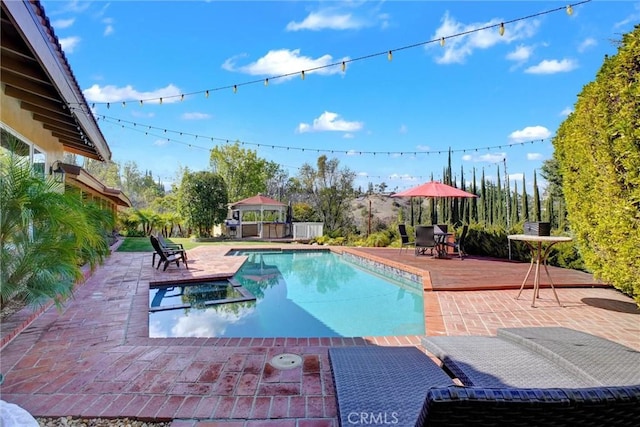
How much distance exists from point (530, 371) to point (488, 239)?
871 cm

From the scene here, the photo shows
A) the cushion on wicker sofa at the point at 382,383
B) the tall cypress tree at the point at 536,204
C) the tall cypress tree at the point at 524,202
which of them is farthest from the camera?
the tall cypress tree at the point at 524,202

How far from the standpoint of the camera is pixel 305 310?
5895 millimetres

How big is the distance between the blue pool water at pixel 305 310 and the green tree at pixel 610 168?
2.55m

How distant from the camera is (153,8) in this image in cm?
759

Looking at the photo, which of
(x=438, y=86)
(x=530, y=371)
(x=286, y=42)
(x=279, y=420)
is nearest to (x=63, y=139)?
(x=286, y=42)

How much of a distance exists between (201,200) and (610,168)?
1762 centimetres

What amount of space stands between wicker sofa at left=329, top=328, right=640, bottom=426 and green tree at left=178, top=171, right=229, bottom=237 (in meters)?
17.2

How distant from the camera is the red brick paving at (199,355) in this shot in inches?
92.7

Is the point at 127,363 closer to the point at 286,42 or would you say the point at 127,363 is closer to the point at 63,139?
the point at 63,139

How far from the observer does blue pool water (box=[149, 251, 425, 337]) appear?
4762 mm

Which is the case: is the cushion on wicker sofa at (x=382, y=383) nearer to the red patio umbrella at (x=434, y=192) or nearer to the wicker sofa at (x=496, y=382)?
the wicker sofa at (x=496, y=382)

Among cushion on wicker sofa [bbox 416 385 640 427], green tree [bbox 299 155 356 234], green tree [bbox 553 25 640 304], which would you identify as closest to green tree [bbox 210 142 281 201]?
green tree [bbox 299 155 356 234]

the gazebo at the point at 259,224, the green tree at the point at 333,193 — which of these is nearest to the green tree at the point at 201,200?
the gazebo at the point at 259,224

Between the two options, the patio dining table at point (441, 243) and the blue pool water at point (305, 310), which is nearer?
the blue pool water at point (305, 310)
